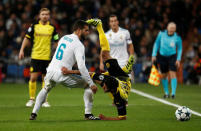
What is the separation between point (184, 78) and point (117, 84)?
12380 mm

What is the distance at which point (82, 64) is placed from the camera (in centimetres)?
885

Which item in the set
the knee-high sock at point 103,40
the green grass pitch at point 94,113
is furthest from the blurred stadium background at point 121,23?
the knee-high sock at point 103,40

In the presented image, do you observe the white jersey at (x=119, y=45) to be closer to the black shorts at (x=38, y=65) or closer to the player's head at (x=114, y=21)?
the player's head at (x=114, y=21)

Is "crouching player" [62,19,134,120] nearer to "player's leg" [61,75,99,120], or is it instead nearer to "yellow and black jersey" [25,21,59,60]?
"player's leg" [61,75,99,120]

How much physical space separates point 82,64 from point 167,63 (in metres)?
6.57

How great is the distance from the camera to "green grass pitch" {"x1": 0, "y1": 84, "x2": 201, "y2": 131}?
859 centimetres

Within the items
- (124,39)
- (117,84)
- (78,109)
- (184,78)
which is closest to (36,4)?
(184,78)

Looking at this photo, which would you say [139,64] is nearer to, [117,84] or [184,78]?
[184,78]

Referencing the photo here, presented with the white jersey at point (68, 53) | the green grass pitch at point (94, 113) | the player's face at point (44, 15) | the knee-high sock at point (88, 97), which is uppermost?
the player's face at point (44, 15)

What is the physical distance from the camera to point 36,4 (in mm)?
22484

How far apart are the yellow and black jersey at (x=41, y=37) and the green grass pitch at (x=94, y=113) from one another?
1.30m

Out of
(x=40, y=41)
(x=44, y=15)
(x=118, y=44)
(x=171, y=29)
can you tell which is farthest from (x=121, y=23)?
(x=44, y=15)

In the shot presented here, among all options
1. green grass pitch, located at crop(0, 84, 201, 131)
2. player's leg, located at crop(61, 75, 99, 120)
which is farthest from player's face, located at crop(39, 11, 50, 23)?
player's leg, located at crop(61, 75, 99, 120)

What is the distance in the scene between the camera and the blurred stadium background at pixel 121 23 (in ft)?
68.3
